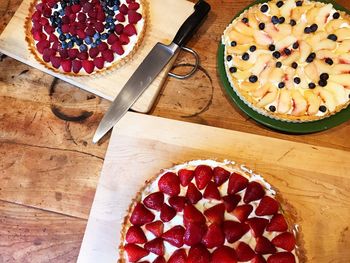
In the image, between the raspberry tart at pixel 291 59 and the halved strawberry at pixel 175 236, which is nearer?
the halved strawberry at pixel 175 236

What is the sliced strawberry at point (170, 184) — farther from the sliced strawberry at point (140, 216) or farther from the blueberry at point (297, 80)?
the blueberry at point (297, 80)

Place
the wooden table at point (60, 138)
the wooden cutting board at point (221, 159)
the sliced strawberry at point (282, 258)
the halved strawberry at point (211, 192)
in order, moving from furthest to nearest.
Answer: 1. the wooden table at point (60, 138)
2. the wooden cutting board at point (221, 159)
3. the halved strawberry at point (211, 192)
4. the sliced strawberry at point (282, 258)

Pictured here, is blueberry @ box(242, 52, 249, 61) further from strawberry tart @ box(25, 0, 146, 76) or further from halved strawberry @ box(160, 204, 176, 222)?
halved strawberry @ box(160, 204, 176, 222)

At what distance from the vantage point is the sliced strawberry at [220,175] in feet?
4.78

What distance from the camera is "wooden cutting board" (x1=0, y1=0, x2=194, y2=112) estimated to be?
5.89 ft

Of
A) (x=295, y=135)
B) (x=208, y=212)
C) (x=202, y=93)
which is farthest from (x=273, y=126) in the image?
(x=208, y=212)

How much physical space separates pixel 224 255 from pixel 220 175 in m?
0.28

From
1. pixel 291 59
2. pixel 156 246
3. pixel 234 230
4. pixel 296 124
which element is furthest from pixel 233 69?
pixel 156 246

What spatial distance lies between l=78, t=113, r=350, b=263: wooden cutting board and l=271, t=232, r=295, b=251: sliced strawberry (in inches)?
7.5

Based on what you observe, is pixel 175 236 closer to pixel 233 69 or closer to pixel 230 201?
pixel 230 201

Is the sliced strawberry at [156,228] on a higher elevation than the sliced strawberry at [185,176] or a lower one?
lower

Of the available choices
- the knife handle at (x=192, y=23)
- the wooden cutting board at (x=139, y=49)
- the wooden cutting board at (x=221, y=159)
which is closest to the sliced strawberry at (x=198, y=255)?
the wooden cutting board at (x=221, y=159)

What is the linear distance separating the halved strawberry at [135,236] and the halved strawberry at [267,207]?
1.35 ft

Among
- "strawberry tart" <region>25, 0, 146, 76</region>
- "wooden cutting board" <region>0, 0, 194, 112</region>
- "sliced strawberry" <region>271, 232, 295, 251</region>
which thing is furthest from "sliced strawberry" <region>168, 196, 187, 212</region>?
"strawberry tart" <region>25, 0, 146, 76</region>
